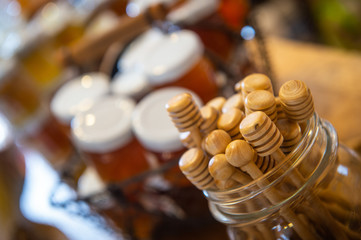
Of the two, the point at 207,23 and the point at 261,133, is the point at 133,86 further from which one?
the point at 261,133

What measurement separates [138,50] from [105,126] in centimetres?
18

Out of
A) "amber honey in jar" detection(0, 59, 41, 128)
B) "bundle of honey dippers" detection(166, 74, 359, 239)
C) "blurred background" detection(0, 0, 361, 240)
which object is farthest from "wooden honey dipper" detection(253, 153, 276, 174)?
"amber honey in jar" detection(0, 59, 41, 128)

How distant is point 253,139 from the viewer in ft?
0.61

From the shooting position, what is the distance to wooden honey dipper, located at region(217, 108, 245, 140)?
0.22m

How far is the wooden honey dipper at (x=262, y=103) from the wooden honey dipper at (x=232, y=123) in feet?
0.05

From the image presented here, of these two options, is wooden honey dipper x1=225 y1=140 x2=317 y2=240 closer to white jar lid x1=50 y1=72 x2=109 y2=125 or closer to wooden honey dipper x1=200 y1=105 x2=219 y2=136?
wooden honey dipper x1=200 y1=105 x2=219 y2=136

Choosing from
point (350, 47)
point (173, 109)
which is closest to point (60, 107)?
point (173, 109)

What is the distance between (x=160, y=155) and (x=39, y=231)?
27 centimetres

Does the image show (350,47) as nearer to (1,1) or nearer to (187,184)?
(187,184)

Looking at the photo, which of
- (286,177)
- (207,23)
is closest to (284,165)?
(286,177)

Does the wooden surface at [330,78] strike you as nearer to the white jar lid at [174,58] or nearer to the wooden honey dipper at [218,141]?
the white jar lid at [174,58]

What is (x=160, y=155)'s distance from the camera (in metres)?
0.37

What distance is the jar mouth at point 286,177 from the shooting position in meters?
0.21

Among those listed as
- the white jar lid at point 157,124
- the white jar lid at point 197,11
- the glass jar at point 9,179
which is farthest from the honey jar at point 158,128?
the glass jar at point 9,179
